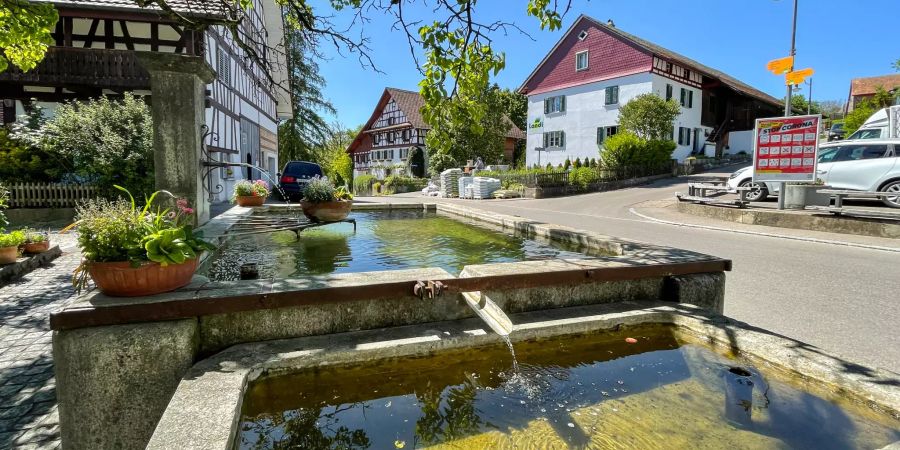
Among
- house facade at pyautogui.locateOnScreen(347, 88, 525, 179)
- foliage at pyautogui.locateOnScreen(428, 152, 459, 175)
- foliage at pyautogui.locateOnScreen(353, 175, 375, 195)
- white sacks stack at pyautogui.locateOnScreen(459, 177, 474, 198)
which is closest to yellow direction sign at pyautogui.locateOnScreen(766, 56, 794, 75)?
white sacks stack at pyautogui.locateOnScreen(459, 177, 474, 198)

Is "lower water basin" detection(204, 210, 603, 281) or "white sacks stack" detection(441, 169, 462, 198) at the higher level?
"white sacks stack" detection(441, 169, 462, 198)

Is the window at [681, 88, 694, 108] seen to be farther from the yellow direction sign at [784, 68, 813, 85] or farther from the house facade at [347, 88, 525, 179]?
the yellow direction sign at [784, 68, 813, 85]

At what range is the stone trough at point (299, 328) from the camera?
92.3 inches

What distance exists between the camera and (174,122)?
17.3 ft

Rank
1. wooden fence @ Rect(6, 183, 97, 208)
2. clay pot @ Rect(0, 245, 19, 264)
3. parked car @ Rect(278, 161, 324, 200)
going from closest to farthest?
clay pot @ Rect(0, 245, 19, 264)
wooden fence @ Rect(6, 183, 97, 208)
parked car @ Rect(278, 161, 324, 200)

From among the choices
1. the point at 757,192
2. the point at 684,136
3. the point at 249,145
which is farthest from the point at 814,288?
the point at 684,136

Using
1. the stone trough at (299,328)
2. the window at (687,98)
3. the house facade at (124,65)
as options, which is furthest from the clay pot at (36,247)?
the window at (687,98)

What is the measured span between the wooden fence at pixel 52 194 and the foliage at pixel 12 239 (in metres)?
6.39

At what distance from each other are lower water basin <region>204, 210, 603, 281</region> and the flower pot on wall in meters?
9.53

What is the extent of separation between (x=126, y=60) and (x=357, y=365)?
17.2m

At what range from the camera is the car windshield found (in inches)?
697

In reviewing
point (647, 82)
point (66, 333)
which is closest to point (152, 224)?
point (66, 333)

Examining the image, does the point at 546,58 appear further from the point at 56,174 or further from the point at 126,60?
the point at 56,174

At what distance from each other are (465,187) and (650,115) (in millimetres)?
12656
